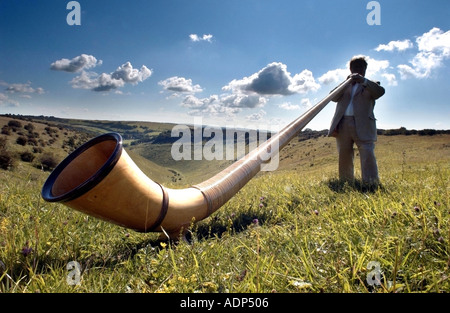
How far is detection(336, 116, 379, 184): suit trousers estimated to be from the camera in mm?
5862

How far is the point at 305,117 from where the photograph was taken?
553cm

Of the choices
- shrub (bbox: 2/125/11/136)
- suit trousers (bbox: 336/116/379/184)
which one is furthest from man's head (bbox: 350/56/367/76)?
shrub (bbox: 2/125/11/136)

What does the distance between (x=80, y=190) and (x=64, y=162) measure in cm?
58

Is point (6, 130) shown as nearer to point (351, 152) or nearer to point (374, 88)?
point (351, 152)

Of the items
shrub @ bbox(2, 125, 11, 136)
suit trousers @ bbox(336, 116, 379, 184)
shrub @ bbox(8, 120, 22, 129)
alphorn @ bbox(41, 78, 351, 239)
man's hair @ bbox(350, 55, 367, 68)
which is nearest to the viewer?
alphorn @ bbox(41, 78, 351, 239)

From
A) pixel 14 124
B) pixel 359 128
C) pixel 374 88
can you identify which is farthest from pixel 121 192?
pixel 14 124

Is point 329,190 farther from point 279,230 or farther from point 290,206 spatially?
point 279,230

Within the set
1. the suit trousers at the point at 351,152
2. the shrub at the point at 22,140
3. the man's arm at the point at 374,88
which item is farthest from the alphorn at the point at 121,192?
the shrub at the point at 22,140

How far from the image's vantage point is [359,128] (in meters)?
6.02

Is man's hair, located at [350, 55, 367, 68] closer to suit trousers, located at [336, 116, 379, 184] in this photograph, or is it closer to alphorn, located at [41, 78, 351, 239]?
suit trousers, located at [336, 116, 379, 184]

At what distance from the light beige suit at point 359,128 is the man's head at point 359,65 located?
0.39 metres

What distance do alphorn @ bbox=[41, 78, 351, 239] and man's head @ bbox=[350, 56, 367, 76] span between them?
4.51 metres

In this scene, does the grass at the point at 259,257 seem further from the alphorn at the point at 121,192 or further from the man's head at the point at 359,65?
the man's head at the point at 359,65
